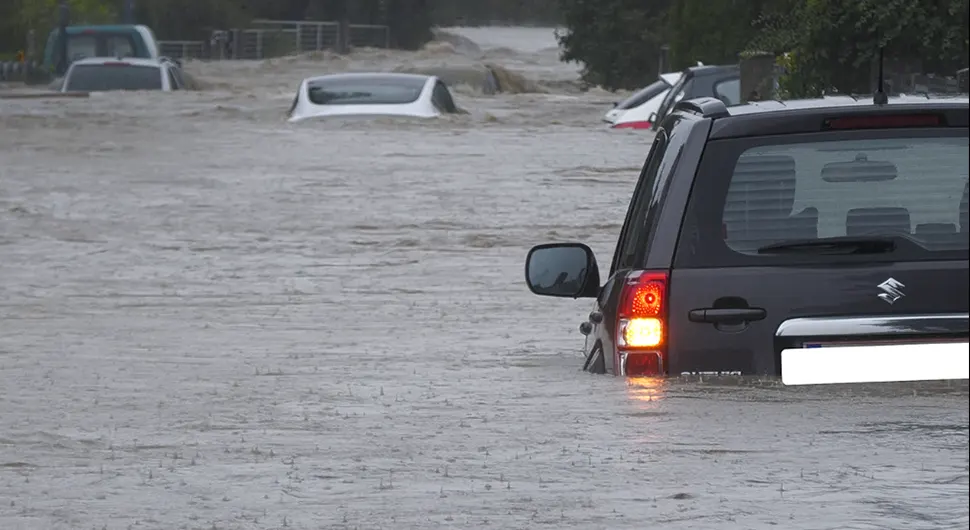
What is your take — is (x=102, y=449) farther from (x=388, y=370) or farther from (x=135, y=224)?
(x=135, y=224)

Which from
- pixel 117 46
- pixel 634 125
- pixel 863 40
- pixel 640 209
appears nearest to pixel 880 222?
pixel 640 209

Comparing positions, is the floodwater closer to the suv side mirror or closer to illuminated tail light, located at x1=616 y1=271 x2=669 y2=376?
illuminated tail light, located at x1=616 y1=271 x2=669 y2=376

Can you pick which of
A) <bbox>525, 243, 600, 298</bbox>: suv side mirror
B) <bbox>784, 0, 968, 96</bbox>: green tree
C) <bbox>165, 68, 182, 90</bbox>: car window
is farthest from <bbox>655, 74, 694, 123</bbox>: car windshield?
<bbox>525, 243, 600, 298</bbox>: suv side mirror

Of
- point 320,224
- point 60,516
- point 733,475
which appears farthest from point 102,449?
point 320,224

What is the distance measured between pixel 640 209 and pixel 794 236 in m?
0.84

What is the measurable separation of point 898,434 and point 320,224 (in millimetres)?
14555

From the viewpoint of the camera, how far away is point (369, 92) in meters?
28.0

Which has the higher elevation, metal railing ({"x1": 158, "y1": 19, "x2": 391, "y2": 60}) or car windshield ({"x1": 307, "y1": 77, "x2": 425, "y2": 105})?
car windshield ({"x1": 307, "y1": 77, "x2": 425, "y2": 105})

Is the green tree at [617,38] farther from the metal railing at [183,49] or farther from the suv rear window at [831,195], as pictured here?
the suv rear window at [831,195]

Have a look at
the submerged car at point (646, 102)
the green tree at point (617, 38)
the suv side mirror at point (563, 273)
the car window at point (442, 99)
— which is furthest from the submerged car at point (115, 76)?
the suv side mirror at point (563, 273)

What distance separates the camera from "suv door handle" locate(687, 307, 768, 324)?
5168 mm

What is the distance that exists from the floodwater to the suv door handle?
0.49 feet

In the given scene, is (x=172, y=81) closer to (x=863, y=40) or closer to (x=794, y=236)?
(x=863, y=40)

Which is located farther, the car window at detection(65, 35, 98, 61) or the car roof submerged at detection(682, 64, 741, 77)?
the car window at detection(65, 35, 98, 61)
